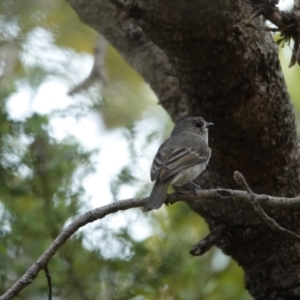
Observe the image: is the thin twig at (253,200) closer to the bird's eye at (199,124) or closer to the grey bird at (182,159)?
the grey bird at (182,159)

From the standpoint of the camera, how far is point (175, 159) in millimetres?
3615

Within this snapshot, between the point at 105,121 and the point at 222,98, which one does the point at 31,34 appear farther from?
the point at 222,98

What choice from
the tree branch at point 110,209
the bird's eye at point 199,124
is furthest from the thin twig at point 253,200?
the bird's eye at point 199,124

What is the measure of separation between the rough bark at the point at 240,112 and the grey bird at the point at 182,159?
88 millimetres

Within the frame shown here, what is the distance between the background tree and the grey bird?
0.09 meters

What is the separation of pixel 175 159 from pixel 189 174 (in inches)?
6.1

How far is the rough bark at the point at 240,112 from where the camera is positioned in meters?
2.99

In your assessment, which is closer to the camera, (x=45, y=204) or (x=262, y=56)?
(x=262, y=56)

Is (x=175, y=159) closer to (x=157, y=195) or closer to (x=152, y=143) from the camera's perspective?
(x=157, y=195)

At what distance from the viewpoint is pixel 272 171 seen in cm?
342

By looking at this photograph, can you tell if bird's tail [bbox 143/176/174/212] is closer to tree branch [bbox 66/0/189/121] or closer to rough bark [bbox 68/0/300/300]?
rough bark [bbox 68/0/300/300]

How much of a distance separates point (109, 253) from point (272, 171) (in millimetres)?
1081

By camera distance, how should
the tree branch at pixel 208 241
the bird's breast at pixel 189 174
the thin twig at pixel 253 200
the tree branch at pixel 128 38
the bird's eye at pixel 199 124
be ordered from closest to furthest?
the thin twig at pixel 253 200, the tree branch at pixel 208 241, the bird's breast at pixel 189 174, the bird's eye at pixel 199 124, the tree branch at pixel 128 38

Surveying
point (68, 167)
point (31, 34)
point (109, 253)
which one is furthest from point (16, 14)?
point (109, 253)
